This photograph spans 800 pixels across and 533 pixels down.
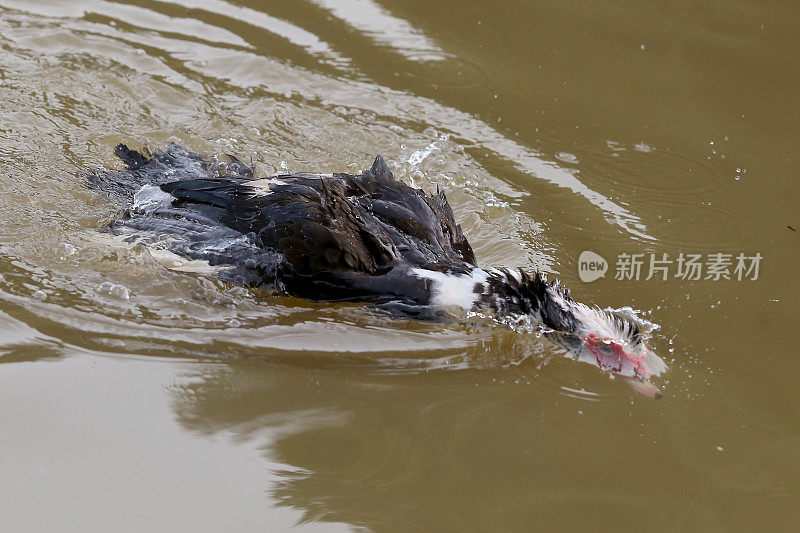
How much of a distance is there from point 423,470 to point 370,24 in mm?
4922

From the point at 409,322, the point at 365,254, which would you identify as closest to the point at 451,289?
the point at 409,322

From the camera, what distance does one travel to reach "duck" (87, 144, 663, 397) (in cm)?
390

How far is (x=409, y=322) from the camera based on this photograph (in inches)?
158

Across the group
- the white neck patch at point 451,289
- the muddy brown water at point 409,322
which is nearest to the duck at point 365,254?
the white neck patch at point 451,289

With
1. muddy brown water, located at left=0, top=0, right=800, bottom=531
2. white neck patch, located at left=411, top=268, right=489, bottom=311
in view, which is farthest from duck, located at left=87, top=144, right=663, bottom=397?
muddy brown water, located at left=0, top=0, right=800, bottom=531

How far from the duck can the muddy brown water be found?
13 centimetres

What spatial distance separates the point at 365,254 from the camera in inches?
157

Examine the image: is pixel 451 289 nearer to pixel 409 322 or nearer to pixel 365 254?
pixel 409 322

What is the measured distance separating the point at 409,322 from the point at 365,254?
39cm

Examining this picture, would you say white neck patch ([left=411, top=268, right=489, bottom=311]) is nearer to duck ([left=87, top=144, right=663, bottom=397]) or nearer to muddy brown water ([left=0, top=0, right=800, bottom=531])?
duck ([left=87, top=144, right=663, bottom=397])

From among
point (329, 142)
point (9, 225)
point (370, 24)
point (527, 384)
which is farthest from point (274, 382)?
point (370, 24)

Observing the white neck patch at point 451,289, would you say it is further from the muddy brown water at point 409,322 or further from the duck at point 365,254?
the muddy brown water at point 409,322

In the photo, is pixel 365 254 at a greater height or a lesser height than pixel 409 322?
greater

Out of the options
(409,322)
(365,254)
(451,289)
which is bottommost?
(409,322)
